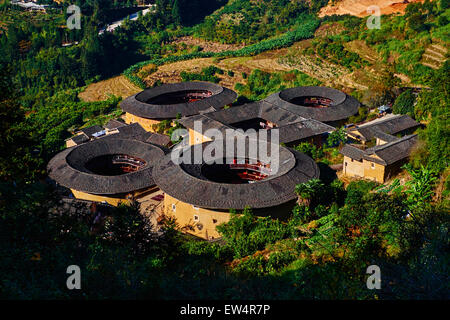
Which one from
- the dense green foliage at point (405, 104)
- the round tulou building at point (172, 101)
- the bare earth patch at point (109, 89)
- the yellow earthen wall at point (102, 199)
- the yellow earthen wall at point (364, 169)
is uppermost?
the dense green foliage at point (405, 104)

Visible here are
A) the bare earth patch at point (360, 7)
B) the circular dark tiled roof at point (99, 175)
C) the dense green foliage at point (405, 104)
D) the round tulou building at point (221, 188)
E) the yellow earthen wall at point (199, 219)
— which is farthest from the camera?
the bare earth patch at point (360, 7)

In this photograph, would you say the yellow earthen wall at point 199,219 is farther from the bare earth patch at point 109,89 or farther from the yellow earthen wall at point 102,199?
the bare earth patch at point 109,89

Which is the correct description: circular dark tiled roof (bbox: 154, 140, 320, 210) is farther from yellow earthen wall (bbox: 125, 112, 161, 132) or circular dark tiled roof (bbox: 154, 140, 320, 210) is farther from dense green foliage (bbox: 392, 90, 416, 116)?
yellow earthen wall (bbox: 125, 112, 161, 132)

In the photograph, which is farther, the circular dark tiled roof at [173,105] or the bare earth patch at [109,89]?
the bare earth patch at [109,89]

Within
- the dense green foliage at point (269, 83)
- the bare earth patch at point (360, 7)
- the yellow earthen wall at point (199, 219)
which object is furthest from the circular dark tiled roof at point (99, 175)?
the bare earth patch at point (360, 7)

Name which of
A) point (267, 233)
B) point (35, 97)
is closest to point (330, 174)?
point (267, 233)

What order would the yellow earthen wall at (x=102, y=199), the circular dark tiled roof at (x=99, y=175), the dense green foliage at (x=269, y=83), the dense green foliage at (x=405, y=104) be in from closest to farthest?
1. the circular dark tiled roof at (x=99, y=175)
2. the yellow earthen wall at (x=102, y=199)
3. the dense green foliage at (x=405, y=104)
4. the dense green foliage at (x=269, y=83)
